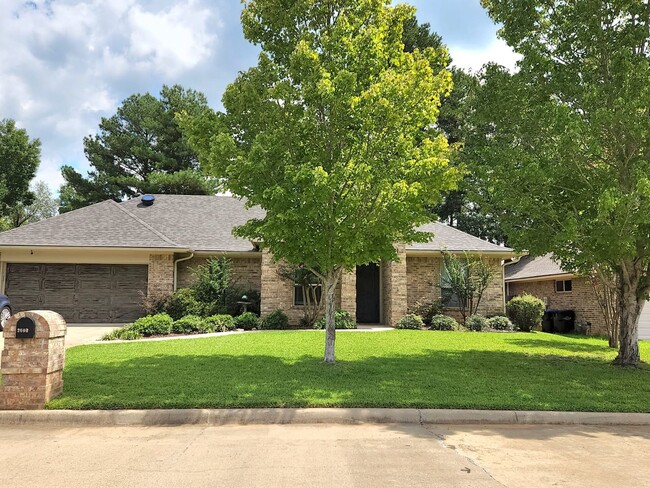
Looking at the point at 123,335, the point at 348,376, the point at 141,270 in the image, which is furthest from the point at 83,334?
the point at 348,376

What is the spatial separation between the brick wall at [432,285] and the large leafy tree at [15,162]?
30.1 metres

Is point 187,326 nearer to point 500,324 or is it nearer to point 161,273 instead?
point 161,273

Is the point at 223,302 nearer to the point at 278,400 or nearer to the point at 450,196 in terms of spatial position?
the point at 278,400

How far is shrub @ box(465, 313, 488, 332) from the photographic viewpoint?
1691 cm

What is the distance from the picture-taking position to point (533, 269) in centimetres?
2438

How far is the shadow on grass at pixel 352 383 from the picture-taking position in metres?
Answer: 6.73

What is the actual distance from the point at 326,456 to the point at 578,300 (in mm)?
18749


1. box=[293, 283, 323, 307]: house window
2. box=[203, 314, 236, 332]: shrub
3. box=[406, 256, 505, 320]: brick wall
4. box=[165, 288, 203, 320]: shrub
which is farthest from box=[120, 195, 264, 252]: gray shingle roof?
box=[406, 256, 505, 320]: brick wall

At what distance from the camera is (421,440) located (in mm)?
5559

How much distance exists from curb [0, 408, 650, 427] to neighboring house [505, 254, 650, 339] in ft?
36.4

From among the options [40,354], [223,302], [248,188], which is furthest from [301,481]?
[223,302]

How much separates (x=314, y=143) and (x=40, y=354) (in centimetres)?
584

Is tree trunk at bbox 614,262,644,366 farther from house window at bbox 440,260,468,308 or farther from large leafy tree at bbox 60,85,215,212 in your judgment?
large leafy tree at bbox 60,85,215,212

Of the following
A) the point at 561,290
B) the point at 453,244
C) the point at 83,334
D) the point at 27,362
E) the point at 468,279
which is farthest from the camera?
the point at 561,290
